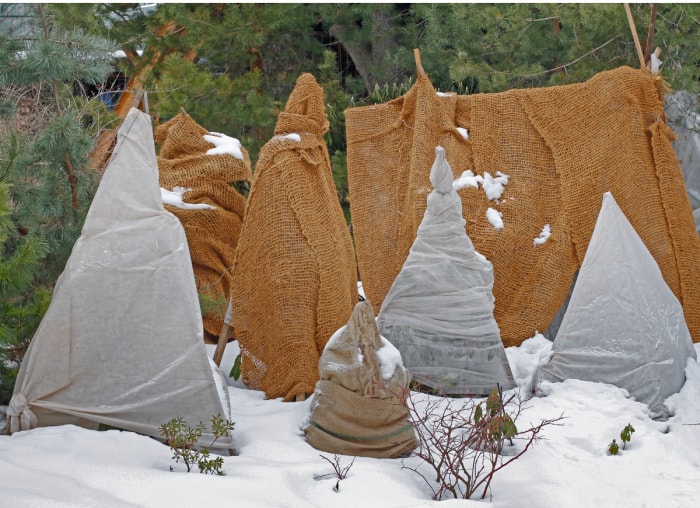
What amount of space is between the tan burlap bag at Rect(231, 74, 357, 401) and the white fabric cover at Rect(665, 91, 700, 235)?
2877mm

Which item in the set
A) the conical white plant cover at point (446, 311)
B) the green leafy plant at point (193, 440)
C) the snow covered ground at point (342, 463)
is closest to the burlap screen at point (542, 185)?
the conical white plant cover at point (446, 311)

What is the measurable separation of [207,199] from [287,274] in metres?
1.09

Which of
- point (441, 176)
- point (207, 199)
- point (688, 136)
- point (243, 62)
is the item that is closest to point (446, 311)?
point (441, 176)

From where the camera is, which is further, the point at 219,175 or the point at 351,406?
the point at 219,175

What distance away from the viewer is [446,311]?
495 centimetres

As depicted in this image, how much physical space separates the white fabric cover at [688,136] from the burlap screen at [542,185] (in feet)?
2.39

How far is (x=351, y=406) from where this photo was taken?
4078 mm

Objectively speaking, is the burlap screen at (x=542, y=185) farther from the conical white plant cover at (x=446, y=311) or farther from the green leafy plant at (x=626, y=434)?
the green leafy plant at (x=626, y=434)

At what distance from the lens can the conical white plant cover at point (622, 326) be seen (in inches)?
188

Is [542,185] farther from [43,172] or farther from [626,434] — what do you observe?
[43,172]

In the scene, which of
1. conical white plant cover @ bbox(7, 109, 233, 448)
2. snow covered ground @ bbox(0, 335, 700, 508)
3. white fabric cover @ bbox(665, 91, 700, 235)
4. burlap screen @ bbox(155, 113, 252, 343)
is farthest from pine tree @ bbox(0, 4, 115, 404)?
white fabric cover @ bbox(665, 91, 700, 235)

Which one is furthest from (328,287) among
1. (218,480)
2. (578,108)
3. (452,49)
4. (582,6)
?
(452,49)

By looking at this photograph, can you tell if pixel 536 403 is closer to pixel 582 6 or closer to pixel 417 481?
pixel 417 481

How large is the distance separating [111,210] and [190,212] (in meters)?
1.48
